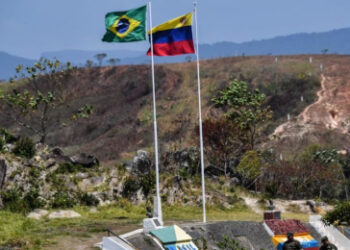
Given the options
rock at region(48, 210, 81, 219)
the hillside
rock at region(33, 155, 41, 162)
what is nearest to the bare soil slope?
the hillside

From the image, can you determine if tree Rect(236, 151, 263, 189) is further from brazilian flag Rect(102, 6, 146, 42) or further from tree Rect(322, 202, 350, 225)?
brazilian flag Rect(102, 6, 146, 42)

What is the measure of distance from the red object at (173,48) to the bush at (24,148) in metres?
16.4

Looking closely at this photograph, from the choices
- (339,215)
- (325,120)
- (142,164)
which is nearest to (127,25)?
(339,215)

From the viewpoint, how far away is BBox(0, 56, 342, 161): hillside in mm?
98188

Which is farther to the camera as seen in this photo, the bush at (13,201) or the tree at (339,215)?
the bush at (13,201)

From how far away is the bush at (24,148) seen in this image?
143 ft

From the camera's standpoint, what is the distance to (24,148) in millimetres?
43844

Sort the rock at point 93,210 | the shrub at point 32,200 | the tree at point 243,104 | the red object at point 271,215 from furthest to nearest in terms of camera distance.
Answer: the tree at point 243,104
the rock at point 93,210
the shrub at point 32,200
the red object at point 271,215

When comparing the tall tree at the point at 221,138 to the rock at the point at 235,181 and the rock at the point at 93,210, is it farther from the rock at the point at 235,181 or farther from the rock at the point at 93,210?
the rock at the point at 93,210

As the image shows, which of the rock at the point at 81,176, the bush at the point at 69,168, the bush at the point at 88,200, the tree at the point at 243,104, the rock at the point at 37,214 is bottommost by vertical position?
the rock at the point at 37,214

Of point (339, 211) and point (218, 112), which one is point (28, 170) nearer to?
point (339, 211)

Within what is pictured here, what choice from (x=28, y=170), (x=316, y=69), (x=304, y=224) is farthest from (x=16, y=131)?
(x=304, y=224)

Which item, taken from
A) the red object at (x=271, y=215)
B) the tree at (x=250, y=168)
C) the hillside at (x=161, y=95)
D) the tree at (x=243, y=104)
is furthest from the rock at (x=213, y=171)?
the hillside at (x=161, y=95)

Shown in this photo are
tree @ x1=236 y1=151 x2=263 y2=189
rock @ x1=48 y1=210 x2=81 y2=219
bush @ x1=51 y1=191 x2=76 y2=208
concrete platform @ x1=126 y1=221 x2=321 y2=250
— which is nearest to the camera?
concrete platform @ x1=126 y1=221 x2=321 y2=250
